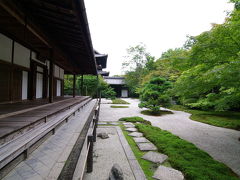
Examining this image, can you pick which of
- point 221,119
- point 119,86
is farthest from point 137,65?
point 221,119

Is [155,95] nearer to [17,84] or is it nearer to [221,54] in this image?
[221,54]

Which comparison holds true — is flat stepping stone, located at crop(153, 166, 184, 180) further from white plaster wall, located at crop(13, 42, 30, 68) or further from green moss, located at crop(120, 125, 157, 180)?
white plaster wall, located at crop(13, 42, 30, 68)

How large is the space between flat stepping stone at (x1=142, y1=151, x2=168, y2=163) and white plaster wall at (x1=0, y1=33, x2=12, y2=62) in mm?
4771

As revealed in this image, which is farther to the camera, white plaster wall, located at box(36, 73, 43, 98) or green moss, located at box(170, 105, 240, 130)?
green moss, located at box(170, 105, 240, 130)

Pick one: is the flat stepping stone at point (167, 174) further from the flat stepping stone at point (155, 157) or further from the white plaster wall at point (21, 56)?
the white plaster wall at point (21, 56)

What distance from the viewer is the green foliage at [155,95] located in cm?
876

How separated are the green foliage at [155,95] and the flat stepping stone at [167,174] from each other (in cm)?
654

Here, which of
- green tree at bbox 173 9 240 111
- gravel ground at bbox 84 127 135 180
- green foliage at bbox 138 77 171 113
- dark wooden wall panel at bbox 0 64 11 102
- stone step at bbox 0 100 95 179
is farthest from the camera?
green foliage at bbox 138 77 171 113

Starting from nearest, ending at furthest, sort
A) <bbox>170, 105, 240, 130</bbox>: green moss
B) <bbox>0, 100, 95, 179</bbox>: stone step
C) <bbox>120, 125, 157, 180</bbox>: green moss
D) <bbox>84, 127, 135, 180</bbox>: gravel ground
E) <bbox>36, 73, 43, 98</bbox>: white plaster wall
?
<bbox>0, 100, 95, 179</bbox>: stone step
<bbox>84, 127, 135, 180</bbox>: gravel ground
<bbox>120, 125, 157, 180</bbox>: green moss
<bbox>36, 73, 43, 98</bbox>: white plaster wall
<bbox>170, 105, 240, 130</bbox>: green moss

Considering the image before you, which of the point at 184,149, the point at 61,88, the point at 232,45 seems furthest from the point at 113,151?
the point at 61,88

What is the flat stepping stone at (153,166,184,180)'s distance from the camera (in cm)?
212

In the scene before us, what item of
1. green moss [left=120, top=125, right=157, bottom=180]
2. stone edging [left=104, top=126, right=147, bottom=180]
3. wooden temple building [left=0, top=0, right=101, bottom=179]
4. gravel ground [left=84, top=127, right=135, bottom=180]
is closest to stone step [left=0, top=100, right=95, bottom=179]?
wooden temple building [left=0, top=0, right=101, bottom=179]

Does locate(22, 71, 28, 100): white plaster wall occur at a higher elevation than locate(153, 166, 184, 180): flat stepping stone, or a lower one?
A: higher

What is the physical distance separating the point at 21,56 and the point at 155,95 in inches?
305
